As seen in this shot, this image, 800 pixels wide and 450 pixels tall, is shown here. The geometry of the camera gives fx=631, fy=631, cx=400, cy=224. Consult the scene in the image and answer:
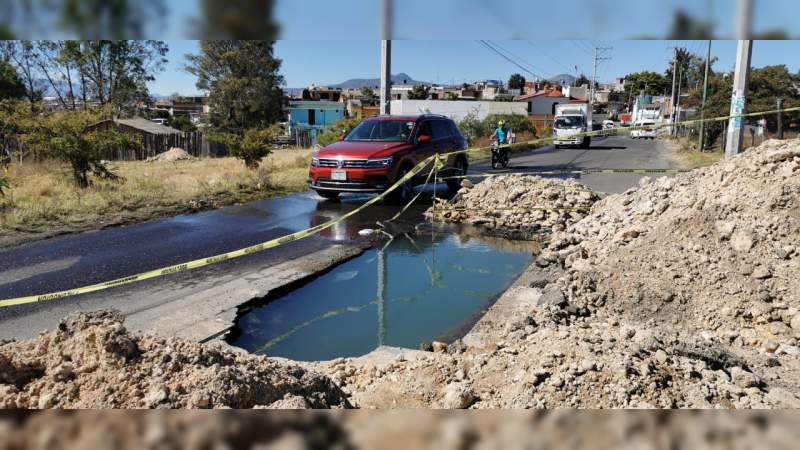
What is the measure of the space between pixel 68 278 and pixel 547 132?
1955 inches

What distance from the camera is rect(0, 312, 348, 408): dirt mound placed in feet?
8.77

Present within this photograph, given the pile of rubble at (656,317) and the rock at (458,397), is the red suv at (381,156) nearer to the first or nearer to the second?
the pile of rubble at (656,317)

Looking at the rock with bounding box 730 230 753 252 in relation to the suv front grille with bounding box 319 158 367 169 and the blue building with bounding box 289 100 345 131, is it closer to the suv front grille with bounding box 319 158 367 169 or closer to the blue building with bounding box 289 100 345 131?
the suv front grille with bounding box 319 158 367 169

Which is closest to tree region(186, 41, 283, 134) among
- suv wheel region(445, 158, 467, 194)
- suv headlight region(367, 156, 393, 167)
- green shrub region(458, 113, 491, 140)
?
green shrub region(458, 113, 491, 140)

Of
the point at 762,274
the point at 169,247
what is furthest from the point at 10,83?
the point at 762,274

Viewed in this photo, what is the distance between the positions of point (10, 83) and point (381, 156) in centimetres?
1842

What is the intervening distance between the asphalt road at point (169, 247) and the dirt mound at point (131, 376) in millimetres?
3245

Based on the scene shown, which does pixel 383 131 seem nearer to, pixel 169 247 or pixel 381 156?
pixel 381 156

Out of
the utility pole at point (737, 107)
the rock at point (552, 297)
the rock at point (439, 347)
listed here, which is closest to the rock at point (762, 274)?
the rock at point (552, 297)

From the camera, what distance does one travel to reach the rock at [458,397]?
A: 374cm

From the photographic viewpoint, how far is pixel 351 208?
42.6ft

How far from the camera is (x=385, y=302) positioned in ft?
23.4

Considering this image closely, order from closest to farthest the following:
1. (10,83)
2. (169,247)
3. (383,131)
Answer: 1. (169,247)
2. (383,131)
3. (10,83)

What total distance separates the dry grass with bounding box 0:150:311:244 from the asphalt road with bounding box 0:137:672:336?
0.67 meters
